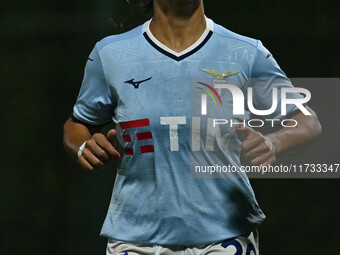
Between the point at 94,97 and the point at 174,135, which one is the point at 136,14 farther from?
the point at 174,135

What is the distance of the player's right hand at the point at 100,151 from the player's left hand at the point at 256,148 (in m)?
0.40

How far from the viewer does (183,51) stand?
10.4 feet

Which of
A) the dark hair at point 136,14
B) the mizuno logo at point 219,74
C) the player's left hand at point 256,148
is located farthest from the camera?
the dark hair at point 136,14

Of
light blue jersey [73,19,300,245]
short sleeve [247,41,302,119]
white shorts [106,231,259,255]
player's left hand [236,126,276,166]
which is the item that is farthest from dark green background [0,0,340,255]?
player's left hand [236,126,276,166]

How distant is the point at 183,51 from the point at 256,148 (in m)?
0.51

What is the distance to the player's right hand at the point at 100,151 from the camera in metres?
2.93

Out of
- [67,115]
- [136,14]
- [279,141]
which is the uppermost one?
[136,14]

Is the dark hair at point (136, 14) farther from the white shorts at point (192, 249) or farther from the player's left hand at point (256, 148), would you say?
the white shorts at point (192, 249)

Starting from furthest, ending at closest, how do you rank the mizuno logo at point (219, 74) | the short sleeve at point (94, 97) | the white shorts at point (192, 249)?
the short sleeve at point (94, 97), the mizuno logo at point (219, 74), the white shorts at point (192, 249)

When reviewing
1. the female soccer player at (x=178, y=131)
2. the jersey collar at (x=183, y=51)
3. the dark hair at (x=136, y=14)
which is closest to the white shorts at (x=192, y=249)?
the female soccer player at (x=178, y=131)

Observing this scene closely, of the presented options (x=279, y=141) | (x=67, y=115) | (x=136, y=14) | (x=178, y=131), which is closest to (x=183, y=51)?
(x=178, y=131)

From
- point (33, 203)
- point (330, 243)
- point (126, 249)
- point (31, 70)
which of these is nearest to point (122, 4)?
point (31, 70)

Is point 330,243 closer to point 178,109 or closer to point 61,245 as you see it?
point 61,245

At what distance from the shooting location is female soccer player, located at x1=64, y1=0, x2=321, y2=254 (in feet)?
9.95
